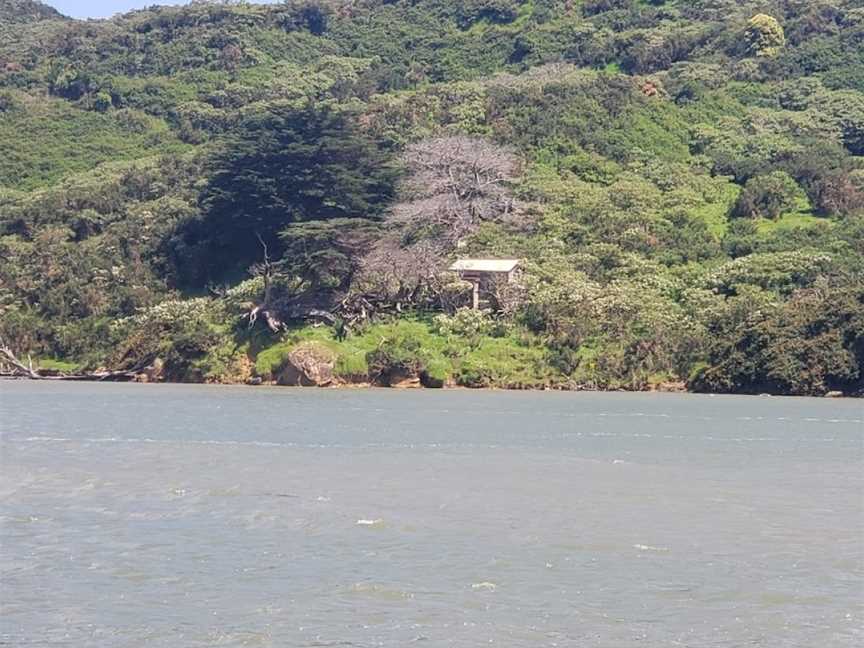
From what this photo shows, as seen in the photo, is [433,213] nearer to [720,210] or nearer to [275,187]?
[275,187]

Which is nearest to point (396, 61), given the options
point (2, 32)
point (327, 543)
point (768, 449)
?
point (2, 32)

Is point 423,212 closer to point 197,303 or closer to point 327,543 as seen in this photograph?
point 197,303

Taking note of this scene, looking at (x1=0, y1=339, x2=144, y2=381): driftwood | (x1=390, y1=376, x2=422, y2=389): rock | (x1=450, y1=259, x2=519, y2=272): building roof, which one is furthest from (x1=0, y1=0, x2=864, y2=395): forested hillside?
(x1=450, y1=259, x2=519, y2=272): building roof

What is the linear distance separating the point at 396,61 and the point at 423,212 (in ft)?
181

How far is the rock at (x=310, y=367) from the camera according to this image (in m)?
55.6

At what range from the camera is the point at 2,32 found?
5290 inches

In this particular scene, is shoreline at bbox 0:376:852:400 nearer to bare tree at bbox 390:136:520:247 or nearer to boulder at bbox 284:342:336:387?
boulder at bbox 284:342:336:387

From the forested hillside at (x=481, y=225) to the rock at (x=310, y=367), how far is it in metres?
0.15

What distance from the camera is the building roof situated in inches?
2416

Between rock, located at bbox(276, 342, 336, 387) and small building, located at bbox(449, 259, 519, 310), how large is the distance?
8.01 m

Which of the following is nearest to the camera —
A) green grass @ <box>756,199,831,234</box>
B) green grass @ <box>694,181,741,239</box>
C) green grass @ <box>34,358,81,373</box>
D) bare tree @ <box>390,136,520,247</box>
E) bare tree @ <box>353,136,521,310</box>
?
bare tree @ <box>353,136,521,310</box>

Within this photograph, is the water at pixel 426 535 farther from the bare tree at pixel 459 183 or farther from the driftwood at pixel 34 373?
the bare tree at pixel 459 183

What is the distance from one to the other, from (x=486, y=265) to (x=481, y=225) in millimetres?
7238

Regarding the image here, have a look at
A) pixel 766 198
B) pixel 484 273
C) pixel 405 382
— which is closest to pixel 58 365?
pixel 405 382
